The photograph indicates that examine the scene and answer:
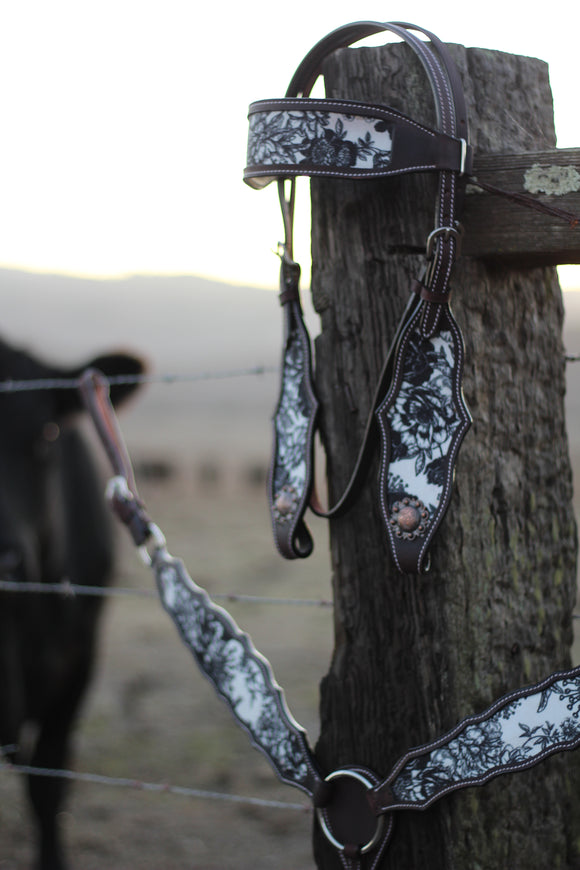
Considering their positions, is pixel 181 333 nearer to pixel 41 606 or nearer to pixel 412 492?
pixel 41 606

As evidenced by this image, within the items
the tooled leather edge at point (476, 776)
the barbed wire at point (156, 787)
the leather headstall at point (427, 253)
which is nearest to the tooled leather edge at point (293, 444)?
the leather headstall at point (427, 253)

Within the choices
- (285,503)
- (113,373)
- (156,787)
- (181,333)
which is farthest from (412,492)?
(181,333)

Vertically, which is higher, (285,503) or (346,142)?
(346,142)

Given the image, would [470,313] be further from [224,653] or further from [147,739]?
[147,739]

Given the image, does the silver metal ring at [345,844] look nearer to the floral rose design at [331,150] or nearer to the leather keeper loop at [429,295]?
the leather keeper loop at [429,295]

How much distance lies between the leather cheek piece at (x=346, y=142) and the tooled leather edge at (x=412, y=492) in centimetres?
21

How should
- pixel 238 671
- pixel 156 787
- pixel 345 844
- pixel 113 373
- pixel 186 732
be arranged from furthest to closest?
pixel 186 732
pixel 113 373
pixel 156 787
pixel 238 671
pixel 345 844

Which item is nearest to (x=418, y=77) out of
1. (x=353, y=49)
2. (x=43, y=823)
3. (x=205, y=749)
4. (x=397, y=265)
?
(x=353, y=49)

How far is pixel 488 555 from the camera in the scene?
4.28 feet

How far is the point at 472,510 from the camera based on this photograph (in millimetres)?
1304

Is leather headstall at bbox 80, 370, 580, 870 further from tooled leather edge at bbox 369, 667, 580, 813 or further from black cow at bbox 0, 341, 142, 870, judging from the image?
black cow at bbox 0, 341, 142, 870

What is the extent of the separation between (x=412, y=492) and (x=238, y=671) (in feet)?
1.64

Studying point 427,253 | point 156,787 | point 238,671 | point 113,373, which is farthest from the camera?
point 113,373

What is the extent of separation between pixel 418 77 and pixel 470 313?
0.37 m
